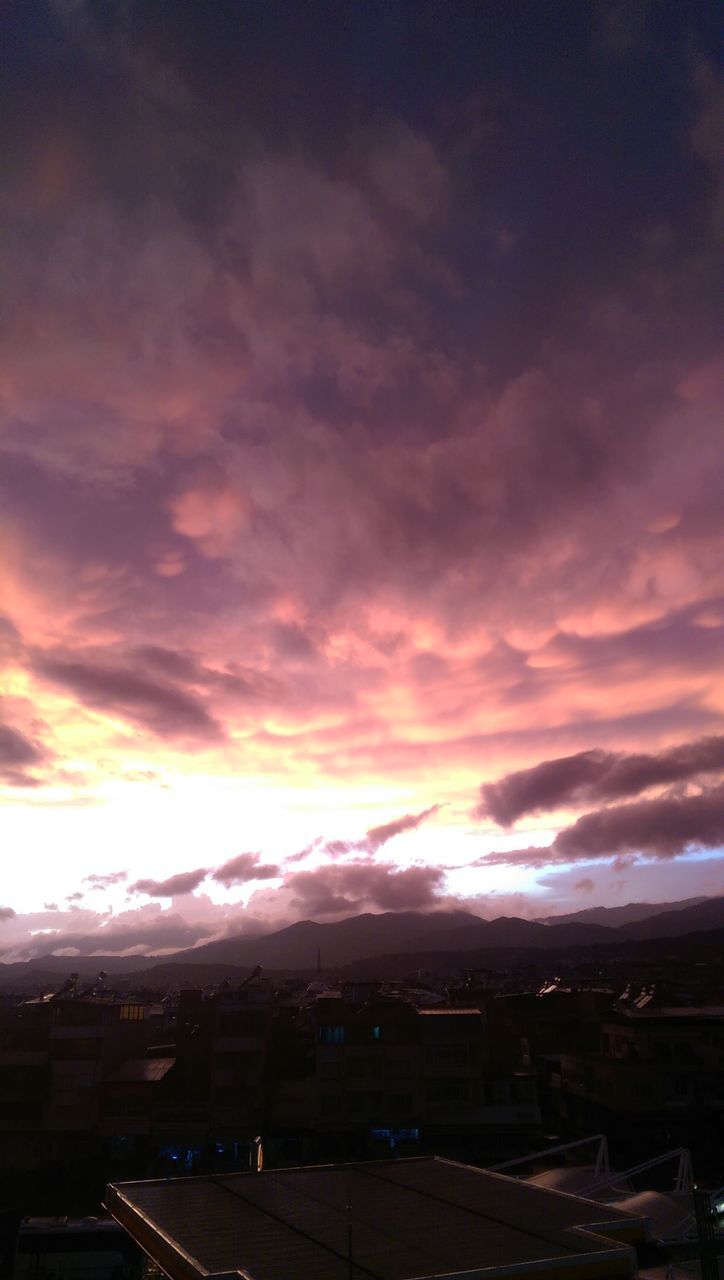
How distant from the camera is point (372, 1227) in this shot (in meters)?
10.9

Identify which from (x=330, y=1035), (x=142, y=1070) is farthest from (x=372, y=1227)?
(x=142, y=1070)

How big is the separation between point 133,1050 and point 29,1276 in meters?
22.7

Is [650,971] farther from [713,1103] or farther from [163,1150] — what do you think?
[163,1150]

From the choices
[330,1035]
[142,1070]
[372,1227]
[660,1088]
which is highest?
[372,1227]

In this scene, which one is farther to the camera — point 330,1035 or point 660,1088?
point 660,1088

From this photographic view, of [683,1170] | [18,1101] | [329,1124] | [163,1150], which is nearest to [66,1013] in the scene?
[18,1101]

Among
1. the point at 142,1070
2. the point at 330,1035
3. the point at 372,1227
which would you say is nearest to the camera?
the point at 372,1227

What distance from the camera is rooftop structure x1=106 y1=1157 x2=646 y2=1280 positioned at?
934 centimetres

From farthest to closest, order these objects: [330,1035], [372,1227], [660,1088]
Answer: [660,1088] → [330,1035] → [372,1227]

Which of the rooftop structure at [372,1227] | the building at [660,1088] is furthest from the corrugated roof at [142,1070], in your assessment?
the rooftop structure at [372,1227]

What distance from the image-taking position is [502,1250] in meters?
9.97

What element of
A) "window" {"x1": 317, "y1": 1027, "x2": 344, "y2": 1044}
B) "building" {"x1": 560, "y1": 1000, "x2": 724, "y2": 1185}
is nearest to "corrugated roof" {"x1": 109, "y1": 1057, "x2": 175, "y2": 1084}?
"window" {"x1": 317, "y1": 1027, "x2": 344, "y2": 1044}

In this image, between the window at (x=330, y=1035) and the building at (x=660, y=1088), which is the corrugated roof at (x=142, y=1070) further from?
the building at (x=660, y=1088)

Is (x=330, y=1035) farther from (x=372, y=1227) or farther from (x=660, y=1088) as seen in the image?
(x=372, y=1227)
